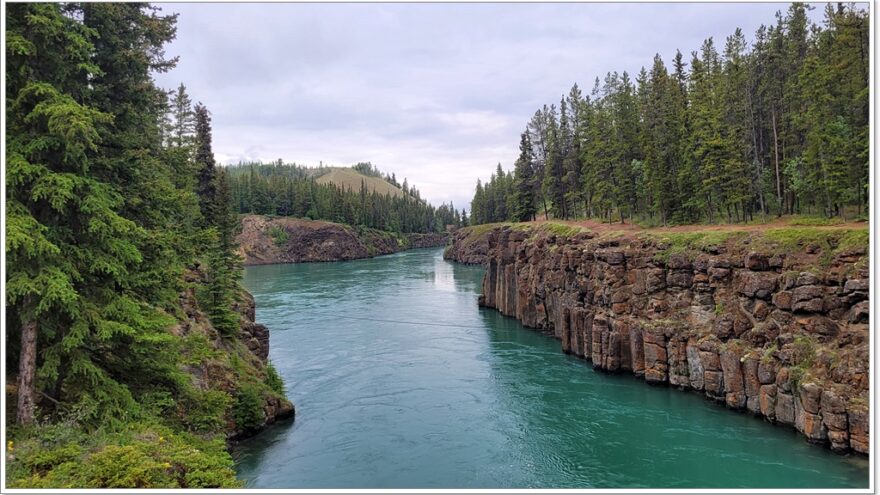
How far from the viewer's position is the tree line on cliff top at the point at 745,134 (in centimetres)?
3975

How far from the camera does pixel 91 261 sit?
48.5 ft

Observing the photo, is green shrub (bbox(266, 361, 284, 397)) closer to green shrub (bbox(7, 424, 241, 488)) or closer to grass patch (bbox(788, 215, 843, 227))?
green shrub (bbox(7, 424, 241, 488))

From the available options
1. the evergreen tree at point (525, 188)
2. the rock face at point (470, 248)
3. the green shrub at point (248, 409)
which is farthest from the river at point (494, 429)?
the rock face at point (470, 248)

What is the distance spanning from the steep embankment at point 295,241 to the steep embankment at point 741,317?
376 ft

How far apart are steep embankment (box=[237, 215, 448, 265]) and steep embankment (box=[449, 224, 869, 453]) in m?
115

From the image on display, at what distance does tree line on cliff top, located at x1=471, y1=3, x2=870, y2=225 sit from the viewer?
39.8 meters

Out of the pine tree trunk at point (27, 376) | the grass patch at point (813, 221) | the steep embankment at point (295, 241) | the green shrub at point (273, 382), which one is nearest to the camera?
the pine tree trunk at point (27, 376)

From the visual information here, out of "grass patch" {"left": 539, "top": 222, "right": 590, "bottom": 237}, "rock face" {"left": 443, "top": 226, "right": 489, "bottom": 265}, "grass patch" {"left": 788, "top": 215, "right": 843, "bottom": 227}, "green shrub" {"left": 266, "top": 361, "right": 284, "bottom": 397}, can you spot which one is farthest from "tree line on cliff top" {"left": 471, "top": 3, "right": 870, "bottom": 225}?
"rock face" {"left": 443, "top": 226, "right": 489, "bottom": 265}

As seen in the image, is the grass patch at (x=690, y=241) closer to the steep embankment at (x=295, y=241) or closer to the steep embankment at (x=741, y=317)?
the steep embankment at (x=741, y=317)

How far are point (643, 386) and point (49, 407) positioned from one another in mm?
32913

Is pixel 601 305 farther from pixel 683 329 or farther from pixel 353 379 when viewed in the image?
pixel 353 379

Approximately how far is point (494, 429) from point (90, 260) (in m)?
22.5

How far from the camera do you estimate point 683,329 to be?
35031 mm

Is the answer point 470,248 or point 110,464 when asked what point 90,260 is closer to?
point 110,464
